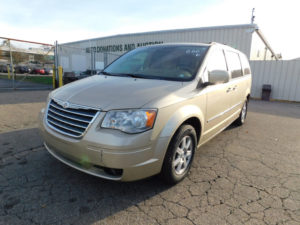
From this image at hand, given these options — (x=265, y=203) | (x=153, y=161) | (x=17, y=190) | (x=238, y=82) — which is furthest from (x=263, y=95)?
(x=17, y=190)

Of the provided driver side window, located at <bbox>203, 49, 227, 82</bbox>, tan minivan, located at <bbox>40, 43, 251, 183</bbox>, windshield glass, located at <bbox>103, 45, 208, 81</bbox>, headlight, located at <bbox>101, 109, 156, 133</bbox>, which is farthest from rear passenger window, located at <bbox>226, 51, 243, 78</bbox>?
headlight, located at <bbox>101, 109, 156, 133</bbox>

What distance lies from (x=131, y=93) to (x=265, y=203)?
1975mm

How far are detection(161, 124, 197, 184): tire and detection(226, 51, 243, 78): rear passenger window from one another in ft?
6.54

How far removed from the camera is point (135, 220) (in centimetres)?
198

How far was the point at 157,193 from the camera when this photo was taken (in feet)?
7.89

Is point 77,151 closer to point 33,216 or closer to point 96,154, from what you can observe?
point 96,154

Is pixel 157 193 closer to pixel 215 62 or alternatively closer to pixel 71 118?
pixel 71 118

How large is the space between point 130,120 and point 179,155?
91 cm

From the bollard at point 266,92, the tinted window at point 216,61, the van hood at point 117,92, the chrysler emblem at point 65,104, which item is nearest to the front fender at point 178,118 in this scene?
the van hood at point 117,92

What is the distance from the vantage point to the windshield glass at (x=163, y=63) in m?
2.88

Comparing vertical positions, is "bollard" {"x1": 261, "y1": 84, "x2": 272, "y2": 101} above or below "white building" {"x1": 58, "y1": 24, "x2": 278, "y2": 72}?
below

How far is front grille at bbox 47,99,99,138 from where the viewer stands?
82.0 inches

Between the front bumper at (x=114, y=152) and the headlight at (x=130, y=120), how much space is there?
0.05 meters

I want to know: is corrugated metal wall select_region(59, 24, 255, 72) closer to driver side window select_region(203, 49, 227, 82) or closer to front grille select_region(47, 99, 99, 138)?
driver side window select_region(203, 49, 227, 82)
